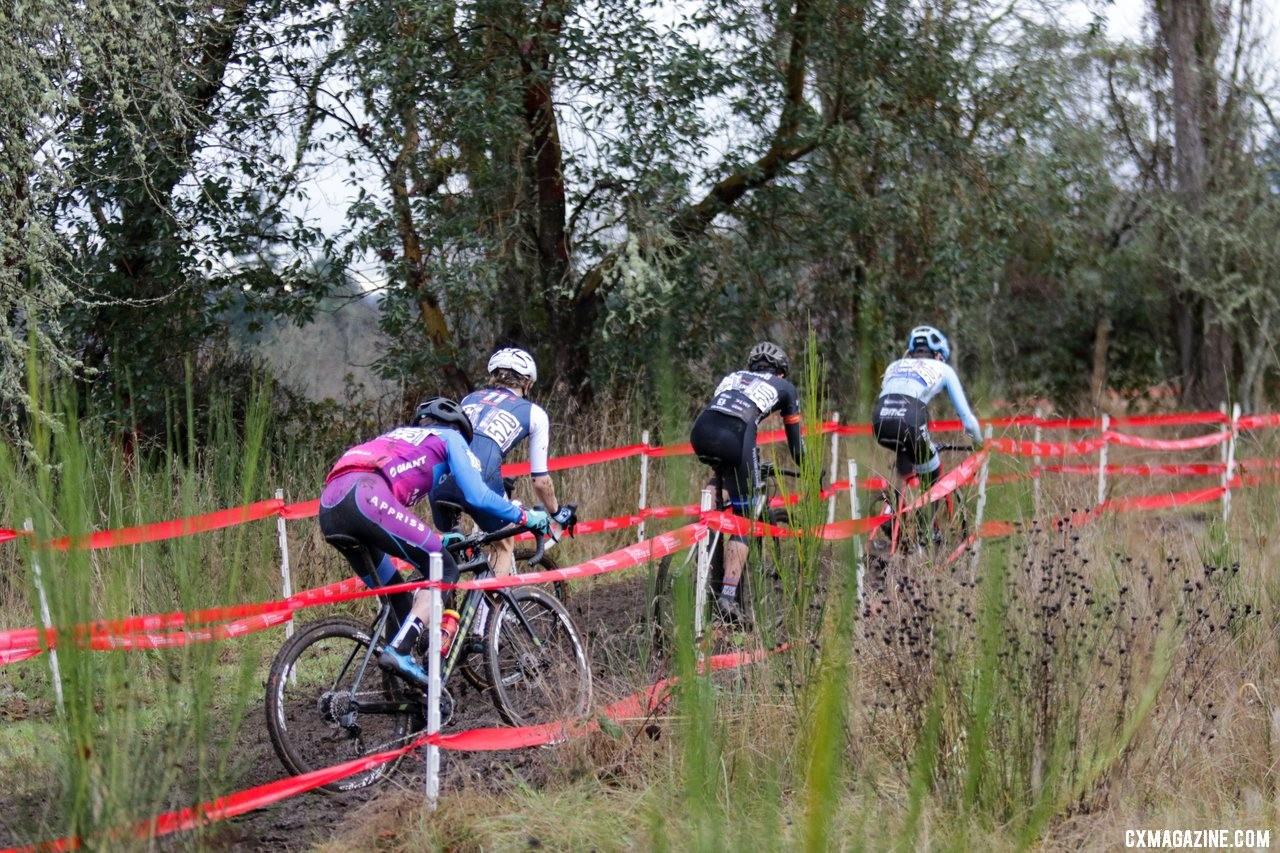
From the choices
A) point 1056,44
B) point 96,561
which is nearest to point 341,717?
point 96,561

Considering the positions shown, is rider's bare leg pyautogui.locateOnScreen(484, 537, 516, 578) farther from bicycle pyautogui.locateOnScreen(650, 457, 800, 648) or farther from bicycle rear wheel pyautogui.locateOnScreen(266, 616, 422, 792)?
bicycle rear wheel pyautogui.locateOnScreen(266, 616, 422, 792)

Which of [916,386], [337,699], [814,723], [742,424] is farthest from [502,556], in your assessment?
[814,723]

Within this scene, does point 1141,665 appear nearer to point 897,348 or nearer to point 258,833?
point 258,833

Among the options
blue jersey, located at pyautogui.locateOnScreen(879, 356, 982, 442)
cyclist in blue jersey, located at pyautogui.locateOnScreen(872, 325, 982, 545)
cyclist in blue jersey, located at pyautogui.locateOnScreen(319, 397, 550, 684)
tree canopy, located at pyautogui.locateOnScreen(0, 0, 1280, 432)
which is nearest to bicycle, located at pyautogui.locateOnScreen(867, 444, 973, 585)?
cyclist in blue jersey, located at pyautogui.locateOnScreen(872, 325, 982, 545)

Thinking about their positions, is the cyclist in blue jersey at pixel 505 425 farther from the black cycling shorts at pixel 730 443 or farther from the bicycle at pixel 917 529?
the bicycle at pixel 917 529

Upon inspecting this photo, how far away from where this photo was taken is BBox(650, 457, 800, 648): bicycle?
4994mm

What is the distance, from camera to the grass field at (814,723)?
2.81 m

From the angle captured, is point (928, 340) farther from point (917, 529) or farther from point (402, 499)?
point (402, 499)

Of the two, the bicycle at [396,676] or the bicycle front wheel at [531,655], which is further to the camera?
the bicycle front wheel at [531,655]

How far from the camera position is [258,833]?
462cm

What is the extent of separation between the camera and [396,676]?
561 centimetres

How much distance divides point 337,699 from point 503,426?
2145 millimetres

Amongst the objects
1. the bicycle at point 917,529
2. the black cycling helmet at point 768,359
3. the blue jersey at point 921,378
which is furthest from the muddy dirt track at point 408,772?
the blue jersey at point 921,378

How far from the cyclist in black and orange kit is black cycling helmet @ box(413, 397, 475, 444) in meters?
2.15
